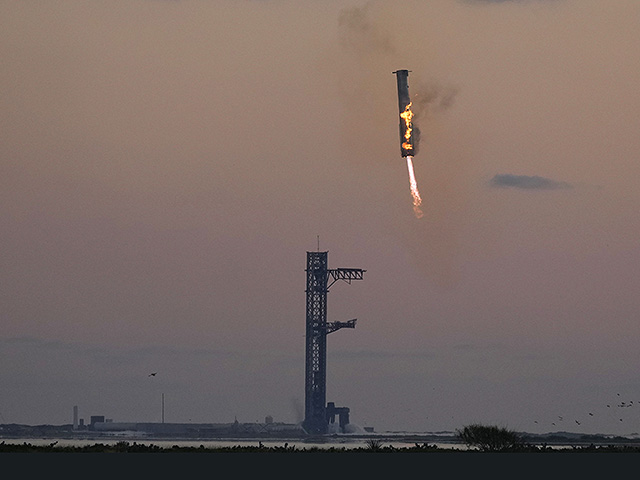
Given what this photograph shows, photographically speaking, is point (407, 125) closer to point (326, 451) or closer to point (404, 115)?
point (404, 115)

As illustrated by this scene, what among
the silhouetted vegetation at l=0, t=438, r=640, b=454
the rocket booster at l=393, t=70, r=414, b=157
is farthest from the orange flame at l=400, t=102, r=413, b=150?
the silhouetted vegetation at l=0, t=438, r=640, b=454

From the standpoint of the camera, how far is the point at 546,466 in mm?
97812

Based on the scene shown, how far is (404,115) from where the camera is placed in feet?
422

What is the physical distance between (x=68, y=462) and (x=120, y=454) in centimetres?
1372

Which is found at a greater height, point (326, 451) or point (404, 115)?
point (404, 115)

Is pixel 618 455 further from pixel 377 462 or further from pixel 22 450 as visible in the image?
pixel 22 450

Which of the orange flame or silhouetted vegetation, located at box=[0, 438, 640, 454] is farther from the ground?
the orange flame

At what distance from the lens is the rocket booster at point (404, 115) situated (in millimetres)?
124562

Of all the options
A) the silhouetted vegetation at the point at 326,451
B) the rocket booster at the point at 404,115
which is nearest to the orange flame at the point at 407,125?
the rocket booster at the point at 404,115

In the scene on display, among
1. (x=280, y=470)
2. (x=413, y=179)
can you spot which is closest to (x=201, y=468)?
(x=280, y=470)

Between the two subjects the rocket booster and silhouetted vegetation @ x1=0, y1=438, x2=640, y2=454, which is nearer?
silhouetted vegetation @ x1=0, y1=438, x2=640, y2=454

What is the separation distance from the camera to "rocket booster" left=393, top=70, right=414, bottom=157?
12456 cm

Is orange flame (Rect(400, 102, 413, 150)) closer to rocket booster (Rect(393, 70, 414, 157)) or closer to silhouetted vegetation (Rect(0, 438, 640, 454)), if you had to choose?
rocket booster (Rect(393, 70, 414, 157))

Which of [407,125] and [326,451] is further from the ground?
[407,125]
